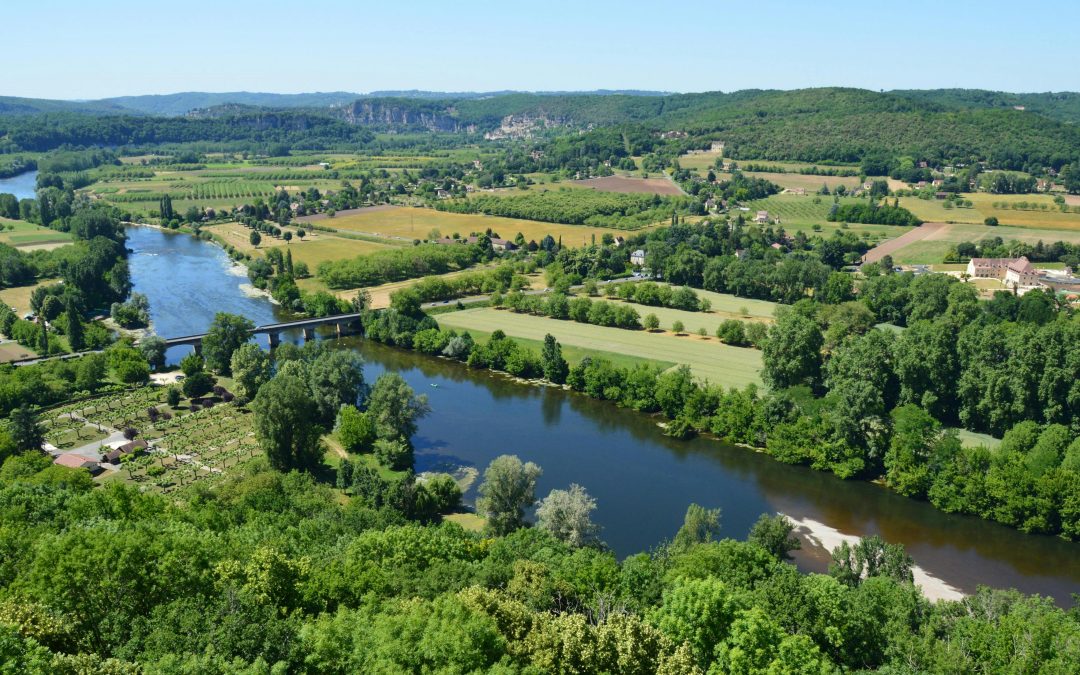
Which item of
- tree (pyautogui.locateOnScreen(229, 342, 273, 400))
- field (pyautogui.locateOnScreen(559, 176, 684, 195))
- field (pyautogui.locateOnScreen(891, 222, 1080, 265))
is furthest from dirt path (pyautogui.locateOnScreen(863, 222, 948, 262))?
tree (pyautogui.locateOnScreen(229, 342, 273, 400))

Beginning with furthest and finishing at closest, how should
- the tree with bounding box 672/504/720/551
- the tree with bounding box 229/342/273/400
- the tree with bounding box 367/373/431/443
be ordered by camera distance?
the tree with bounding box 229/342/273/400
the tree with bounding box 367/373/431/443
the tree with bounding box 672/504/720/551

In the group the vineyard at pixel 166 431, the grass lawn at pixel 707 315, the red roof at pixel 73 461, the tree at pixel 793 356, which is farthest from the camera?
the grass lawn at pixel 707 315

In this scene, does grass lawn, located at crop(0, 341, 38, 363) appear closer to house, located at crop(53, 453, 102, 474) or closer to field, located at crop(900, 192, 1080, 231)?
house, located at crop(53, 453, 102, 474)

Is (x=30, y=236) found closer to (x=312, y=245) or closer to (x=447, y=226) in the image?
(x=312, y=245)

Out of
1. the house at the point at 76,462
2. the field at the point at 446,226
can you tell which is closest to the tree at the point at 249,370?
the house at the point at 76,462

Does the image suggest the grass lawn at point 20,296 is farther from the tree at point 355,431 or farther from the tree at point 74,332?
the tree at point 355,431

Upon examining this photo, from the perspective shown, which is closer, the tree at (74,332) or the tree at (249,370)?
the tree at (249,370)
